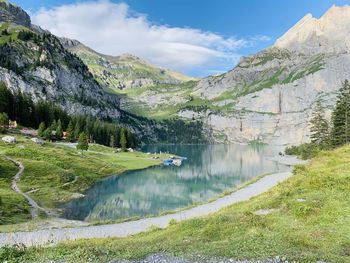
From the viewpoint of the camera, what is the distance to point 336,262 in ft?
51.2

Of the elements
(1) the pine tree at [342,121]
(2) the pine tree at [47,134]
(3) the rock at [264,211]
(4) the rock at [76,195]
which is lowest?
(4) the rock at [76,195]

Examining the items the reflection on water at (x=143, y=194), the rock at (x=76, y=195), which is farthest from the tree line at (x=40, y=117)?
the rock at (x=76, y=195)

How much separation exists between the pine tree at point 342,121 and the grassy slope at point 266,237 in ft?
246

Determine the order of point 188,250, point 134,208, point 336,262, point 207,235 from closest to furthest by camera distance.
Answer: point 336,262
point 188,250
point 207,235
point 134,208

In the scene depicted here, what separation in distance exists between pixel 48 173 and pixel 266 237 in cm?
7423

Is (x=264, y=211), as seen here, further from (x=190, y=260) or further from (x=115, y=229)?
(x=115, y=229)

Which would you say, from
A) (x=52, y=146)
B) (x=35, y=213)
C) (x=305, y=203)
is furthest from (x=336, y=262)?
(x=52, y=146)

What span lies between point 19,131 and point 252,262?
137 metres

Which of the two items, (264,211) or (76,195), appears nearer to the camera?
(264,211)

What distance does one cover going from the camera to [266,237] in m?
19.9

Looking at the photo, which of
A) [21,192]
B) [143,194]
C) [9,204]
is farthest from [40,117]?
[9,204]

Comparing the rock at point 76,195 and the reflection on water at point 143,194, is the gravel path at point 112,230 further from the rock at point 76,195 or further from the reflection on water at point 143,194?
the rock at point 76,195

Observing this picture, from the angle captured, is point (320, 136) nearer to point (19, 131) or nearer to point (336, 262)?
point (19, 131)

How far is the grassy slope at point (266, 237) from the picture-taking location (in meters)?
16.9
